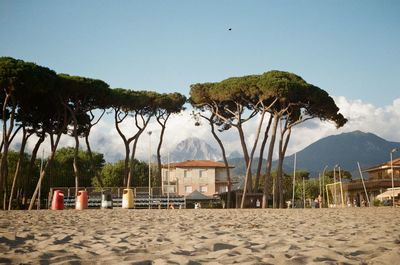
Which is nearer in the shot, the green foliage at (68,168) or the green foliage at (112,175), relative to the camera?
the green foliage at (68,168)

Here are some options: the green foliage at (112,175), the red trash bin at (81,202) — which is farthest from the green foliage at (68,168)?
the red trash bin at (81,202)

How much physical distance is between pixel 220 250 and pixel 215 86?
25.1m

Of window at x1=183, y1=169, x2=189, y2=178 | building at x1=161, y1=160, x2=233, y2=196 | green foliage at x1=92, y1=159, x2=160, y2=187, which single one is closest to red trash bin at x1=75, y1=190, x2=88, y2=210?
green foliage at x1=92, y1=159, x2=160, y2=187

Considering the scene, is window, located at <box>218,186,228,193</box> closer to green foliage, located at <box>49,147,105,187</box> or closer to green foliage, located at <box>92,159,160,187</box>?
green foliage, located at <box>92,159,160,187</box>

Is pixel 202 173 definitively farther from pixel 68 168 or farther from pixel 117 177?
pixel 68 168

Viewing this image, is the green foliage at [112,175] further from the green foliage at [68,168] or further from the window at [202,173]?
the window at [202,173]

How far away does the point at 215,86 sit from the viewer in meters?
29.1

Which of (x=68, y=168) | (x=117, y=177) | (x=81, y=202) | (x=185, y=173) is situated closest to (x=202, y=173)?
(x=185, y=173)

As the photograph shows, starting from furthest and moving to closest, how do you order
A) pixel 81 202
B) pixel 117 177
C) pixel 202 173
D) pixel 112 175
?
pixel 202 173 → pixel 117 177 → pixel 112 175 → pixel 81 202

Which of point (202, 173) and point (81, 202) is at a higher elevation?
point (202, 173)

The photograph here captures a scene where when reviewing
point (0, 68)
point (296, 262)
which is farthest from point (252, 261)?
point (0, 68)

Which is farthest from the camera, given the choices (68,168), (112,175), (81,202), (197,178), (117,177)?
(197,178)

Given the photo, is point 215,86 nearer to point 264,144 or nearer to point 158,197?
point 264,144

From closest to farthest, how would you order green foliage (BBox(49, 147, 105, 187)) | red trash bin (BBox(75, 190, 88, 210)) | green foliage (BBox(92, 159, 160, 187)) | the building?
red trash bin (BBox(75, 190, 88, 210))
green foliage (BBox(49, 147, 105, 187))
green foliage (BBox(92, 159, 160, 187))
the building
